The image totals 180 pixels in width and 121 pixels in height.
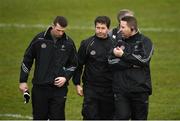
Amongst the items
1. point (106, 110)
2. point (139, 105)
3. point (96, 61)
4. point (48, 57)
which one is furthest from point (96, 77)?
point (139, 105)

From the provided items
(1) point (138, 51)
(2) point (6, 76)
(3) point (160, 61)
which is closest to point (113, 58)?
(1) point (138, 51)

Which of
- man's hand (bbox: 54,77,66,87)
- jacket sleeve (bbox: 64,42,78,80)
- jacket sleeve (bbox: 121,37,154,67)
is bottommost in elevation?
man's hand (bbox: 54,77,66,87)

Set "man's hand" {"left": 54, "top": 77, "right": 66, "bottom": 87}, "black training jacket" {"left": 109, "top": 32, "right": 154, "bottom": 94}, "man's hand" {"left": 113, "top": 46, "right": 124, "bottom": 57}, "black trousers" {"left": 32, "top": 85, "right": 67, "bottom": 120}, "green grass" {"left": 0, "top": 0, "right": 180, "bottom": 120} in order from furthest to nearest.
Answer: "green grass" {"left": 0, "top": 0, "right": 180, "bottom": 120} < "black trousers" {"left": 32, "top": 85, "right": 67, "bottom": 120} < "man's hand" {"left": 54, "top": 77, "right": 66, "bottom": 87} < "black training jacket" {"left": 109, "top": 32, "right": 154, "bottom": 94} < "man's hand" {"left": 113, "top": 46, "right": 124, "bottom": 57}

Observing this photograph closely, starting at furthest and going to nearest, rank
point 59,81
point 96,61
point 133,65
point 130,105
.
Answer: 1. point 96,61
2. point 59,81
3. point 130,105
4. point 133,65

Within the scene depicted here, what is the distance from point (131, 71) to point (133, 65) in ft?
0.39

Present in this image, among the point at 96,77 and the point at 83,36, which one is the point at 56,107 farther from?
the point at 83,36

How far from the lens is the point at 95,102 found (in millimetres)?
15328

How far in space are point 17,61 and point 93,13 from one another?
7932mm

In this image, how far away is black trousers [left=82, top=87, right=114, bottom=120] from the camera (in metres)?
15.3

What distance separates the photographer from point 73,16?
103ft

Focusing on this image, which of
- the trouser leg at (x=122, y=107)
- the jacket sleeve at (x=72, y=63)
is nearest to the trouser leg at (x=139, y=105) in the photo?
the trouser leg at (x=122, y=107)

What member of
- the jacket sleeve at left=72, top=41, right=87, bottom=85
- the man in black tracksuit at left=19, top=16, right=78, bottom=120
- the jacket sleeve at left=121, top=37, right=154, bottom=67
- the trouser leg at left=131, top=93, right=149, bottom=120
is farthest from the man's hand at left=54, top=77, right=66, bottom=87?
the trouser leg at left=131, top=93, right=149, bottom=120

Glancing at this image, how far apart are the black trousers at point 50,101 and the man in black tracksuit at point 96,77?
22.6 inches

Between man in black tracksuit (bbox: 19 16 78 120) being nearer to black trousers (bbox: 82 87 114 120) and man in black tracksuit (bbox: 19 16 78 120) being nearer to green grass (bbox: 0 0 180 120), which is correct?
black trousers (bbox: 82 87 114 120)
